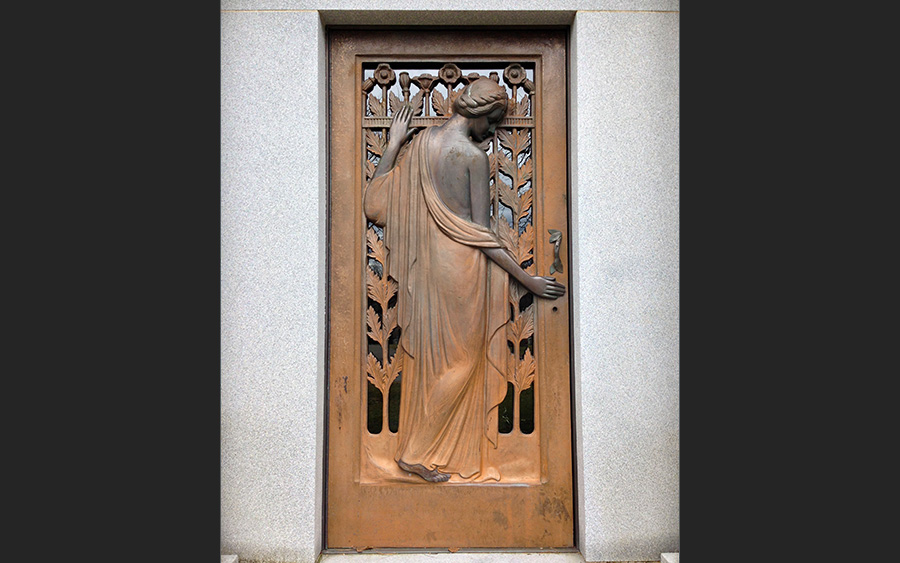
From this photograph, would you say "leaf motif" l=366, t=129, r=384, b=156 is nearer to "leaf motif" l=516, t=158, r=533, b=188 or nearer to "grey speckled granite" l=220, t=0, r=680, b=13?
"grey speckled granite" l=220, t=0, r=680, b=13

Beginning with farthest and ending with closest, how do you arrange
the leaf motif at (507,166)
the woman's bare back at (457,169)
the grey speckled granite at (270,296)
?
the leaf motif at (507,166), the woman's bare back at (457,169), the grey speckled granite at (270,296)

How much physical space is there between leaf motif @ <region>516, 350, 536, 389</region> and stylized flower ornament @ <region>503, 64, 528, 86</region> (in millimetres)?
1838

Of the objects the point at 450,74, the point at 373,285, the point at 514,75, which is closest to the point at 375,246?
the point at 373,285

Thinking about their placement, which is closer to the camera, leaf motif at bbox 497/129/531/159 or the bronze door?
the bronze door

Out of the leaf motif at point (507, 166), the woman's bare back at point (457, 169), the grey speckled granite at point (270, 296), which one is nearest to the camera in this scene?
the grey speckled granite at point (270, 296)

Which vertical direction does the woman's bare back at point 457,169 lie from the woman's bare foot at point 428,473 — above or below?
above

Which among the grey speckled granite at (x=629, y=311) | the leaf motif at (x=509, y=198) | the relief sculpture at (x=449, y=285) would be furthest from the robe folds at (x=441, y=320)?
the grey speckled granite at (x=629, y=311)

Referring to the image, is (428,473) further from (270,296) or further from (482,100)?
(482,100)

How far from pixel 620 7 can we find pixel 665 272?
174 cm

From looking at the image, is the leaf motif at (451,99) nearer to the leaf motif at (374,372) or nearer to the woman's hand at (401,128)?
the woman's hand at (401,128)

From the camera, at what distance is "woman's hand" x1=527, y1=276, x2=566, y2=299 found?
454 centimetres

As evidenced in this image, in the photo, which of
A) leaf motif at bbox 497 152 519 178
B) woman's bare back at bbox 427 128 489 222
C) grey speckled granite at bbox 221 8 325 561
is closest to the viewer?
grey speckled granite at bbox 221 8 325 561

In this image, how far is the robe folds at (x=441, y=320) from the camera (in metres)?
4.51

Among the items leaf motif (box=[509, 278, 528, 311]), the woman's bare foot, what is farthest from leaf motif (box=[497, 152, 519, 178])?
the woman's bare foot
